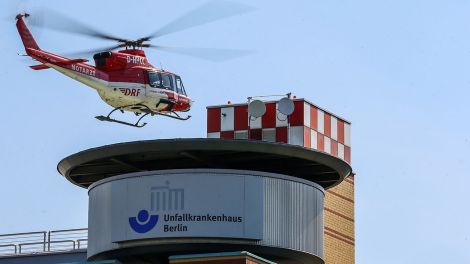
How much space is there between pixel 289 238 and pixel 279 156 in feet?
8.39

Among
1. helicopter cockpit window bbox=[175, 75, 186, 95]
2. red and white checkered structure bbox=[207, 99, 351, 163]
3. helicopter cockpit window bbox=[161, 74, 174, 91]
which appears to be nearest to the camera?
red and white checkered structure bbox=[207, 99, 351, 163]

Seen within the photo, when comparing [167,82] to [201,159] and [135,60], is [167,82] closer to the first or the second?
[135,60]

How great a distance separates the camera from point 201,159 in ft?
143

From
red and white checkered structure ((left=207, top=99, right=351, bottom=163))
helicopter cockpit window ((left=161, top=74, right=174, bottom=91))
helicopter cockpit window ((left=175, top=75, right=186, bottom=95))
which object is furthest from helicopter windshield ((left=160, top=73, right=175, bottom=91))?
red and white checkered structure ((left=207, top=99, right=351, bottom=163))

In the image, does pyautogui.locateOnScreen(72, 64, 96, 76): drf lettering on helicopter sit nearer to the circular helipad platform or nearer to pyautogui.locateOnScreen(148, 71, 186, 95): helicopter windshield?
pyautogui.locateOnScreen(148, 71, 186, 95): helicopter windshield

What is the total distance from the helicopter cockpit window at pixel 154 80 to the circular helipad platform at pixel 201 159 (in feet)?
30.4

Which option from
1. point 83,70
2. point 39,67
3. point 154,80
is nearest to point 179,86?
point 154,80

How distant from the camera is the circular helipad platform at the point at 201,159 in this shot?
139ft

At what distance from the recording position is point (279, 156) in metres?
43.3

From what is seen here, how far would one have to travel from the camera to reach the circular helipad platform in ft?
139

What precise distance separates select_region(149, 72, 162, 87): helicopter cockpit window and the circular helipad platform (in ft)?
30.4

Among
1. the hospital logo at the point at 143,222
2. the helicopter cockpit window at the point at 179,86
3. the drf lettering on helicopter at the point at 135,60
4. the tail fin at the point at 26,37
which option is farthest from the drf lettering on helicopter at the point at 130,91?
the hospital logo at the point at 143,222

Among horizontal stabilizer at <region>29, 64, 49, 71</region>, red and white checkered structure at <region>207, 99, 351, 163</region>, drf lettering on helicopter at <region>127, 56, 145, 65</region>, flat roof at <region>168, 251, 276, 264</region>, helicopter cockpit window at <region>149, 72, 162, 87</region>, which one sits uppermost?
drf lettering on helicopter at <region>127, 56, 145, 65</region>

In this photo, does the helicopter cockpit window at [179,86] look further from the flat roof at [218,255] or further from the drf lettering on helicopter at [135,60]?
the flat roof at [218,255]
